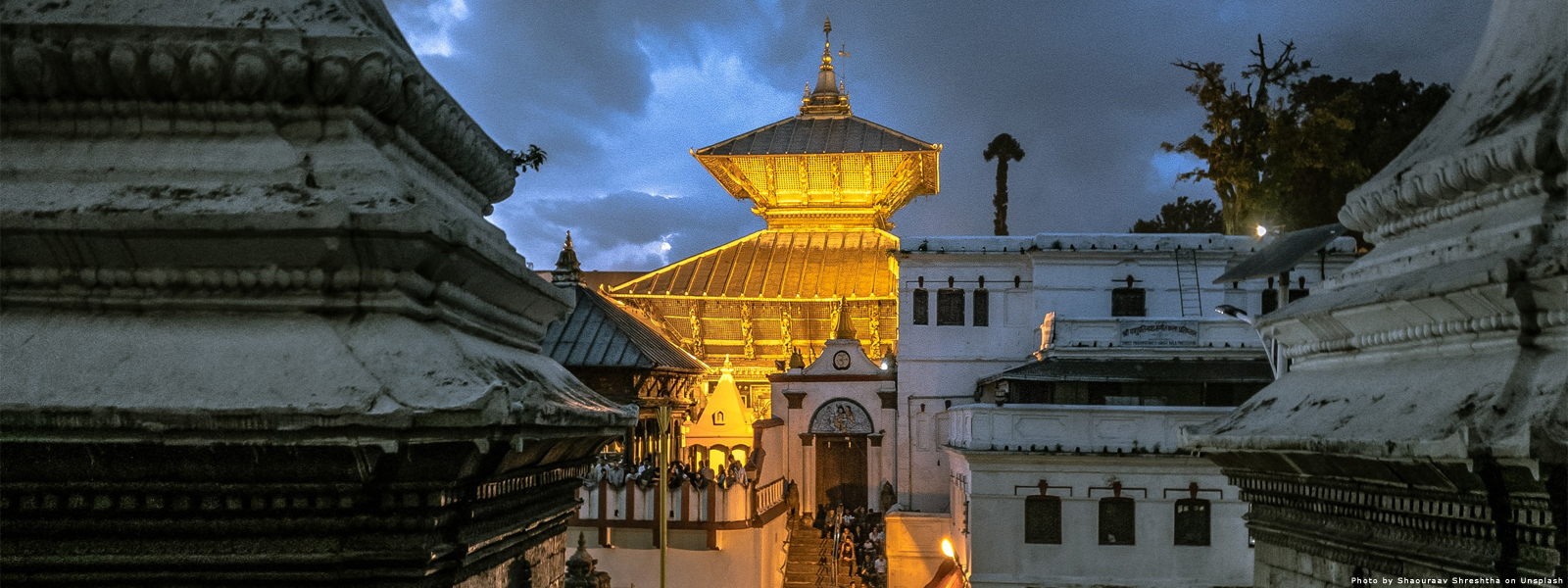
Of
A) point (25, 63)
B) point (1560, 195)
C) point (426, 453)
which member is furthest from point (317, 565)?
point (1560, 195)

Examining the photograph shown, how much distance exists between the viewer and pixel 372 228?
14.3 ft

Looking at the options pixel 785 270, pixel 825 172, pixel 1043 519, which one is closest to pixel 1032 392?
pixel 1043 519

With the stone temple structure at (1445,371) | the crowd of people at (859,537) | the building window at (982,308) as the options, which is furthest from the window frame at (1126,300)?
the stone temple structure at (1445,371)

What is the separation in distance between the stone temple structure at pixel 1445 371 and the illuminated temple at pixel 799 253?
29327mm

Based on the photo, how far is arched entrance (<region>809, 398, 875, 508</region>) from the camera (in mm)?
30922

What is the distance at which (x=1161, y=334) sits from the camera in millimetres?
25609

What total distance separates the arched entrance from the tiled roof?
760 cm

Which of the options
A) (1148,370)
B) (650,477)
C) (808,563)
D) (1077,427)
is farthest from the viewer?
(1148,370)

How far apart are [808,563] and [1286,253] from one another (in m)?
15.1

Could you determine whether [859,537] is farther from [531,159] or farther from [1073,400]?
[531,159]

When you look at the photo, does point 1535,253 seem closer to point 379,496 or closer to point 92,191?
point 379,496

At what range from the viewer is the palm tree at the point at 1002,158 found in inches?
1695

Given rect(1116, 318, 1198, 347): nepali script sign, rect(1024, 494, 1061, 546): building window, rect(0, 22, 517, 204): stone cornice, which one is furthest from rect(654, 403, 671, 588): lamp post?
rect(1116, 318, 1198, 347): nepali script sign

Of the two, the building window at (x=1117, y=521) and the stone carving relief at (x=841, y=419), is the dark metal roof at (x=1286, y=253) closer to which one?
Answer: the building window at (x=1117, y=521)
